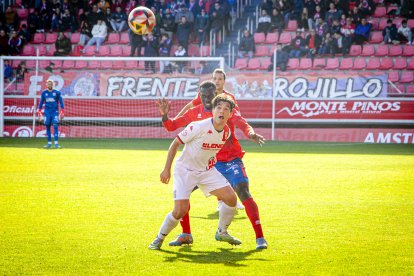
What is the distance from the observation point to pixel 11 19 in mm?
34031

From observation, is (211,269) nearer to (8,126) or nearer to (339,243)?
(339,243)

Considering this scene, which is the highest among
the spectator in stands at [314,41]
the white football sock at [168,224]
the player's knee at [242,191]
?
the spectator in stands at [314,41]

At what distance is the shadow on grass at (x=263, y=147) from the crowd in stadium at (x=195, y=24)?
12.2 ft

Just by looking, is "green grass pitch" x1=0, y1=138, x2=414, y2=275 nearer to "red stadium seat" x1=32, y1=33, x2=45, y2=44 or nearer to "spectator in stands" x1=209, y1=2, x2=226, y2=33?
"spectator in stands" x1=209, y1=2, x2=226, y2=33

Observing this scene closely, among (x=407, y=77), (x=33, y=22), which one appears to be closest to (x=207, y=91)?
(x=407, y=77)

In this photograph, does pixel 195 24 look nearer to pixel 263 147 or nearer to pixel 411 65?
pixel 411 65

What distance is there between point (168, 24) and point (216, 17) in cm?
216

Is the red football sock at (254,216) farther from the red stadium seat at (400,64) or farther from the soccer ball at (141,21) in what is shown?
the red stadium seat at (400,64)

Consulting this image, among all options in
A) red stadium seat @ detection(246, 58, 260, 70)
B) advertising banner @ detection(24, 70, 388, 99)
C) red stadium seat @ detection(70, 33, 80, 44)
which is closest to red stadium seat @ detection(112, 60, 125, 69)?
advertising banner @ detection(24, 70, 388, 99)

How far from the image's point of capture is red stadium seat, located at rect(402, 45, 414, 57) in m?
29.0

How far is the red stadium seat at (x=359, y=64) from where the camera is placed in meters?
28.9

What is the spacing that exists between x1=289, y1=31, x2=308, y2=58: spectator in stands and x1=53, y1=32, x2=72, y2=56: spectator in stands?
32.4 ft

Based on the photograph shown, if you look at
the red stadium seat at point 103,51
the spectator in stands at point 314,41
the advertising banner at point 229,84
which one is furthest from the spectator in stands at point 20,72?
the spectator in stands at point 314,41

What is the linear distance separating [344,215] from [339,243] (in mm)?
2180
